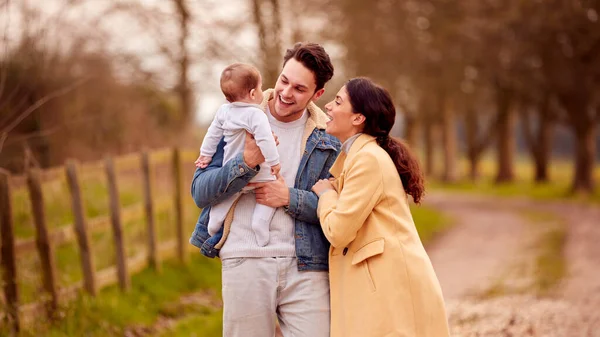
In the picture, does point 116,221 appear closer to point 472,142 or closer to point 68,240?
point 68,240

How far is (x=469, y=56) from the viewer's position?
80.7 ft

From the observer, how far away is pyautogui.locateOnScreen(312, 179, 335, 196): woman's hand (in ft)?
10.8

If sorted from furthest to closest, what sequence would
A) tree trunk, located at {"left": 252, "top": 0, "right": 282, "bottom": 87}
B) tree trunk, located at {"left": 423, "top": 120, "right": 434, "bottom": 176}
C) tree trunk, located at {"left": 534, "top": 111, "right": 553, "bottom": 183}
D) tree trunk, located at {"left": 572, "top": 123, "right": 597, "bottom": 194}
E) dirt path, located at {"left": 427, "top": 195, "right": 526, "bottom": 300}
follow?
tree trunk, located at {"left": 423, "top": 120, "right": 434, "bottom": 176} → tree trunk, located at {"left": 534, "top": 111, "right": 553, "bottom": 183} → tree trunk, located at {"left": 572, "top": 123, "right": 597, "bottom": 194} → tree trunk, located at {"left": 252, "top": 0, "right": 282, "bottom": 87} → dirt path, located at {"left": 427, "top": 195, "right": 526, "bottom": 300}

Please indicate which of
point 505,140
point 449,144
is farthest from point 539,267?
point 449,144

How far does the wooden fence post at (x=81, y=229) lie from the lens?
696 centimetres

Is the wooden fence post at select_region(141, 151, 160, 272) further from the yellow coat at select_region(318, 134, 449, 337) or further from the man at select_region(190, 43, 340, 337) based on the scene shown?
the yellow coat at select_region(318, 134, 449, 337)

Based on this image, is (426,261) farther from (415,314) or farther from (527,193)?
(527,193)

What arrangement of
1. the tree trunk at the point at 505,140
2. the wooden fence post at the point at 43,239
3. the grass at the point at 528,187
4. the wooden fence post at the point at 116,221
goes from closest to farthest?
1. the wooden fence post at the point at 43,239
2. the wooden fence post at the point at 116,221
3. the grass at the point at 528,187
4. the tree trunk at the point at 505,140

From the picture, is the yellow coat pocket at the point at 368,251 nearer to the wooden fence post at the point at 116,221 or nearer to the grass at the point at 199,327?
the grass at the point at 199,327

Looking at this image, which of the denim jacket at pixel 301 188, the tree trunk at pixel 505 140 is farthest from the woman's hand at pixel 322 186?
the tree trunk at pixel 505 140

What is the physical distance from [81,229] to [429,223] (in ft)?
34.5

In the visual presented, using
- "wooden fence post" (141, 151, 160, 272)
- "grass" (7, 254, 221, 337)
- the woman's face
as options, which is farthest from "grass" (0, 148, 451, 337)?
the woman's face

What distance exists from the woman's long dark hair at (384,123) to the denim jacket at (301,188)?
10.5 inches

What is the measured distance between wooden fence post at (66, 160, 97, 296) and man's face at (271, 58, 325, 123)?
420 cm
